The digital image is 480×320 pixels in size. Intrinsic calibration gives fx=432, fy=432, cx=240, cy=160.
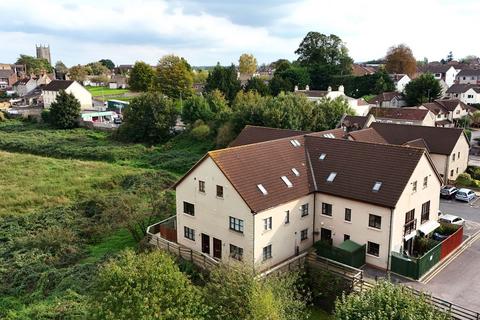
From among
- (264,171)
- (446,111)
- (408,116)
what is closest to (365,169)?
(264,171)

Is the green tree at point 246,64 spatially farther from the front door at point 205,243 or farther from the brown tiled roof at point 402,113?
the front door at point 205,243

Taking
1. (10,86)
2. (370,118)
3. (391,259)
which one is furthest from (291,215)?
(10,86)

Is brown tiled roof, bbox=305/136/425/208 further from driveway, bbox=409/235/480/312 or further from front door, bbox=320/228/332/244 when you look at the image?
driveway, bbox=409/235/480/312

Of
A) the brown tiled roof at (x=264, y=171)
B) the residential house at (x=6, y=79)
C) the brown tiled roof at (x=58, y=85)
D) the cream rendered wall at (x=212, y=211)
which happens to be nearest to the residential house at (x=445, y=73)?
the brown tiled roof at (x=58, y=85)

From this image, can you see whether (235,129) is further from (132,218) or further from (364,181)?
(364,181)

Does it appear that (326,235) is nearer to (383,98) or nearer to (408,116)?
(408,116)

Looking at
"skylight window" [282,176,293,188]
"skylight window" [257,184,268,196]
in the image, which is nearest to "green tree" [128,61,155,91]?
"skylight window" [282,176,293,188]
